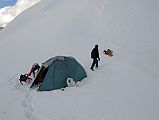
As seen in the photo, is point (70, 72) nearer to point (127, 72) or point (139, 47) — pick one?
point (127, 72)

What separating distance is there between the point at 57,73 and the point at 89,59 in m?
5.83

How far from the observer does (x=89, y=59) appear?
2352cm

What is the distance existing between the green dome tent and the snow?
0.50 meters

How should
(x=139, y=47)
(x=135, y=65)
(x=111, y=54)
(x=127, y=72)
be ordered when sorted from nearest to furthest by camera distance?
(x=127, y=72) < (x=135, y=65) < (x=111, y=54) < (x=139, y=47)

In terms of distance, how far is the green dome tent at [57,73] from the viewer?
17.6 m

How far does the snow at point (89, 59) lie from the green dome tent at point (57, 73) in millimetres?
503

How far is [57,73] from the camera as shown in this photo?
59.3ft

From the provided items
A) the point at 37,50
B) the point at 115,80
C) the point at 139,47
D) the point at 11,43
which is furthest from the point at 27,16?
the point at 115,80

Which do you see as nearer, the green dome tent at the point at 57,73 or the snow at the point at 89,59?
the snow at the point at 89,59

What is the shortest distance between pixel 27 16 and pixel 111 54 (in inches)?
1058

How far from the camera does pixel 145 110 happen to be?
15328mm

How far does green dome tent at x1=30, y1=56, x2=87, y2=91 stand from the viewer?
57.9 feet

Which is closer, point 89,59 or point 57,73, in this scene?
point 57,73

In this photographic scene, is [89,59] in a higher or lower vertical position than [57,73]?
higher
